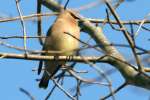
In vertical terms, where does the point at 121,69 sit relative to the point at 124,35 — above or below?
below

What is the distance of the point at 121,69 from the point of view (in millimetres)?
3664

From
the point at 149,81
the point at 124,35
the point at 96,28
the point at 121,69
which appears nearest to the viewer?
the point at 124,35

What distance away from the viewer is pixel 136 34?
3484 millimetres

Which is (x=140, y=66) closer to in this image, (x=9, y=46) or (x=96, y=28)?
(x=9, y=46)

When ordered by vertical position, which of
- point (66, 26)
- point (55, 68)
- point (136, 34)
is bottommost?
point (55, 68)

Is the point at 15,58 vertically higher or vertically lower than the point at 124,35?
lower

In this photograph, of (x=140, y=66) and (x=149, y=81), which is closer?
(x=140, y=66)

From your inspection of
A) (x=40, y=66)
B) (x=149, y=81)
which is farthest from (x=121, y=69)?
(x=40, y=66)

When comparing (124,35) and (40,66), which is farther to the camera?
(40,66)

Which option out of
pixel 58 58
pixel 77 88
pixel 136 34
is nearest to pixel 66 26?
pixel 58 58

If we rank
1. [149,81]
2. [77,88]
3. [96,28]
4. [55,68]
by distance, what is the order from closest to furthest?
[149,81]
[77,88]
[96,28]
[55,68]

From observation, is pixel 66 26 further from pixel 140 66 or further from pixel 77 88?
pixel 140 66

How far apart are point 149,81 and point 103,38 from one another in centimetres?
78

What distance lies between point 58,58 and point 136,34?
3.45 ft
